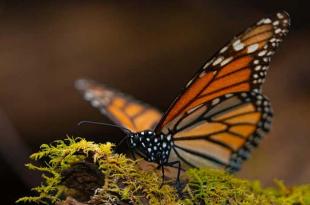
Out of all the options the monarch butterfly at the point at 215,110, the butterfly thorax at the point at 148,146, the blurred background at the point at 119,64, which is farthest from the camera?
the blurred background at the point at 119,64

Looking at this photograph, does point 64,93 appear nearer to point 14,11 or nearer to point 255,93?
point 14,11

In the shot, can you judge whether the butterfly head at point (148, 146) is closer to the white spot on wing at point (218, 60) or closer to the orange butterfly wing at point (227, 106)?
the orange butterfly wing at point (227, 106)

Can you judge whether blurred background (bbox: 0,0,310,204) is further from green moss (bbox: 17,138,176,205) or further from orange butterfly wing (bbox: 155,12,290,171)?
green moss (bbox: 17,138,176,205)

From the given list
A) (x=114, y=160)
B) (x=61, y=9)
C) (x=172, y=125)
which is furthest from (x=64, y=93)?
(x=114, y=160)

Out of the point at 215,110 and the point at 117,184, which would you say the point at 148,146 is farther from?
the point at 215,110

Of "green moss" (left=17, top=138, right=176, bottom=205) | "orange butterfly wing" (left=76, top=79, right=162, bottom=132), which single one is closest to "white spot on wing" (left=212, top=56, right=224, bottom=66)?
"green moss" (left=17, top=138, right=176, bottom=205)

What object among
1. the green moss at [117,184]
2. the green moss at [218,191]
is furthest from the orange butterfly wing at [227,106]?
the green moss at [117,184]
